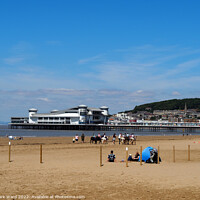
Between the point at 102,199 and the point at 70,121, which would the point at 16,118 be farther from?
the point at 102,199

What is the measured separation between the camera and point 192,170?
52.1 ft

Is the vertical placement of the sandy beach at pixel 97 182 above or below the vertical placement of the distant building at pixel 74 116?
below

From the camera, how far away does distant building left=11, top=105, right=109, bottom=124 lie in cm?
13462

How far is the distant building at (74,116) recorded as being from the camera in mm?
134625

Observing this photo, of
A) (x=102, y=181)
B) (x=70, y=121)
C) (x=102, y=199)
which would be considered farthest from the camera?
(x=70, y=121)

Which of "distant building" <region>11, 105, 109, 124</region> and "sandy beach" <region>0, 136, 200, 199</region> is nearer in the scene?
"sandy beach" <region>0, 136, 200, 199</region>

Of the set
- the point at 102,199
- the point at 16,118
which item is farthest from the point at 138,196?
the point at 16,118

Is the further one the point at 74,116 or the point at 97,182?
the point at 74,116

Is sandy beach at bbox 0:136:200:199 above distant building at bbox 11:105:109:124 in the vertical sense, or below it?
below

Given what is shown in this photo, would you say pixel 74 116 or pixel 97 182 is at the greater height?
pixel 74 116

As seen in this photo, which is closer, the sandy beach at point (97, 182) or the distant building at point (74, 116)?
the sandy beach at point (97, 182)

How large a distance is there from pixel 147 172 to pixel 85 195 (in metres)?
5.30

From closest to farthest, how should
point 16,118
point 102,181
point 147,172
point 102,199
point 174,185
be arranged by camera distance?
1. point 102,199
2. point 174,185
3. point 102,181
4. point 147,172
5. point 16,118

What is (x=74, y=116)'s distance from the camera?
443 feet
